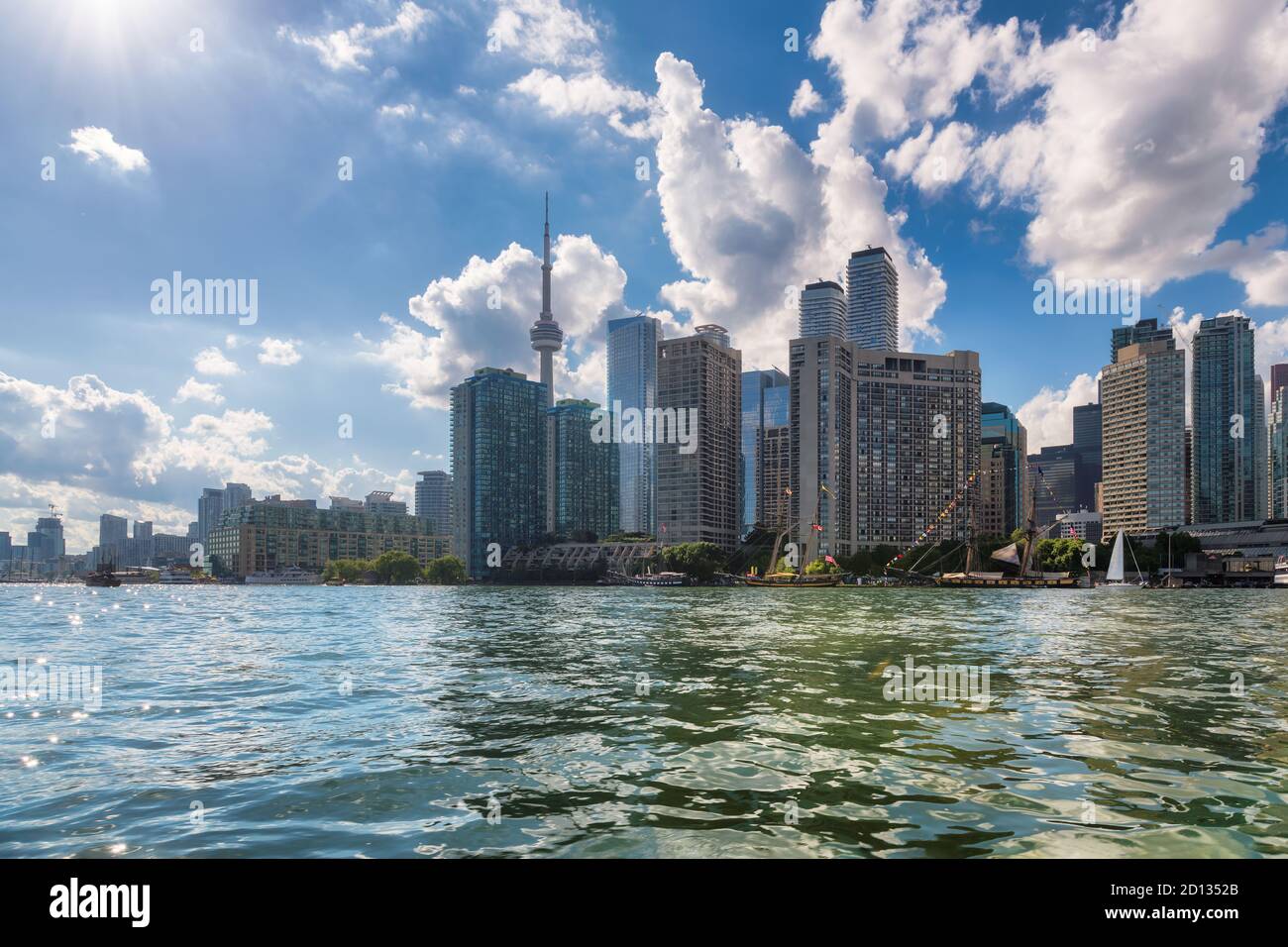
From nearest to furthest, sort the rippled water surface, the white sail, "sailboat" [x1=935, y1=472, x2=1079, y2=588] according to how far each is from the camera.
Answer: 1. the rippled water surface
2. "sailboat" [x1=935, y1=472, x2=1079, y2=588]
3. the white sail

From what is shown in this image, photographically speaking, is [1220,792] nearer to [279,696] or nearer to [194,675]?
[279,696]

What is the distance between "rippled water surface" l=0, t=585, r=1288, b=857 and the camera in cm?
961

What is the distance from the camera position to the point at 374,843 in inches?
373

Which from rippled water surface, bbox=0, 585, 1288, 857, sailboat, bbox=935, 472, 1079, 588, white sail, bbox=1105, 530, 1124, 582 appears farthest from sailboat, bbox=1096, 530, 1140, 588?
rippled water surface, bbox=0, 585, 1288, 857

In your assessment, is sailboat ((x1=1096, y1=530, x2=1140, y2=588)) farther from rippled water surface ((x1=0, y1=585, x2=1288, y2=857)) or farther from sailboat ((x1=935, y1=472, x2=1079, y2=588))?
rippled water surface ((x1=0, y1=585, x2=1288, y2=857))

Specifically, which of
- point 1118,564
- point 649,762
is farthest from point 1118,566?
point 649,762

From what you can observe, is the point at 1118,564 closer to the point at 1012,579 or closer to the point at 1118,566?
the point at 1118,566

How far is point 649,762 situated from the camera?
13.4m

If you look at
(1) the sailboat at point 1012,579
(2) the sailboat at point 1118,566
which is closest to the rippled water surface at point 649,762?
(1) the sailboat at point 1012,579
